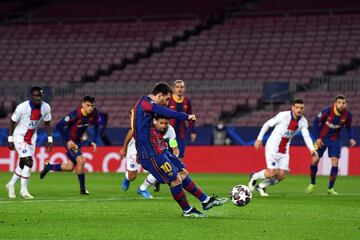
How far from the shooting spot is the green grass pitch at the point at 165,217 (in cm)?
1175

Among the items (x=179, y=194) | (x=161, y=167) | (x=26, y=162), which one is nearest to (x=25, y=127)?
(x=26, y=162)

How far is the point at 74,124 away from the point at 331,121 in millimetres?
5717

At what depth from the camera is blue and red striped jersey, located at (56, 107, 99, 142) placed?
67.5 ft

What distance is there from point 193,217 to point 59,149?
775 inches

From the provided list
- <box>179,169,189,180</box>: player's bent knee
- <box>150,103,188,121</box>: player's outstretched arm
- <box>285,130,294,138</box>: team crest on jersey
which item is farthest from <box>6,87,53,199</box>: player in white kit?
<box>150,103,188,121</box>: player's outstretched arm

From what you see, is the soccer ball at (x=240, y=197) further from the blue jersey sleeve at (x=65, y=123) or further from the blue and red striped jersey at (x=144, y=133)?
the blue jersey sleeve at (x=65, y=123)

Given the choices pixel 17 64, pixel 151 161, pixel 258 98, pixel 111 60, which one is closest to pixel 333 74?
pixel 258 98

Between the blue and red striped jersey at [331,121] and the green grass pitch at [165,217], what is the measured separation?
4.58 ft

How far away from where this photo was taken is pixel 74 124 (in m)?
20.6

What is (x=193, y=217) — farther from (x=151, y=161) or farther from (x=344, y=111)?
(x=344, y=111)

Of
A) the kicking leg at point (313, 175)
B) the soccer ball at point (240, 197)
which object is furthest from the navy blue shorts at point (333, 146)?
the soccer ball at point (240, 197)

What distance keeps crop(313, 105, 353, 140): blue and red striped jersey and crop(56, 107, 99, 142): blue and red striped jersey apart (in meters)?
5.00

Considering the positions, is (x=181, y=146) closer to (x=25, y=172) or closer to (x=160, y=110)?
(x=25, y=172)

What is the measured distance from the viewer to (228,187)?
23.5m
